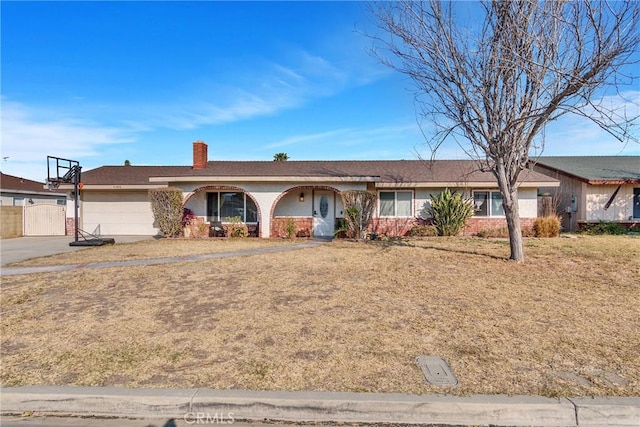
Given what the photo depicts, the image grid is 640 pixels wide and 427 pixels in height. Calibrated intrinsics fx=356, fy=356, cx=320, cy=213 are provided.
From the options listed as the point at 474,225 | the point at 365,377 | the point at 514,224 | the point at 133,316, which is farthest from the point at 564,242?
the point at 133,316

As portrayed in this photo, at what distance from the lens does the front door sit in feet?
55.3

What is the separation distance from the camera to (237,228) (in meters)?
16.2

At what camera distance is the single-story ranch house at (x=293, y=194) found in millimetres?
15844

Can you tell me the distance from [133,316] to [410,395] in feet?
14.2

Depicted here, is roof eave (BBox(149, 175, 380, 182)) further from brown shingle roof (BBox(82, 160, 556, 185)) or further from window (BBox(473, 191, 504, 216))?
window (BBox(473, 191, 504, 216))

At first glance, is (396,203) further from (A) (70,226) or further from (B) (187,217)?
(A) (70,226)

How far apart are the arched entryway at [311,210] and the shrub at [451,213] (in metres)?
4.50

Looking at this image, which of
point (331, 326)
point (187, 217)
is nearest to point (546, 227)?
point (331, 326)

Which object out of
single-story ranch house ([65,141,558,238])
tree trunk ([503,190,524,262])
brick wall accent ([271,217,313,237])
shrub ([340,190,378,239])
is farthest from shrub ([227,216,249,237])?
tree trunk ([503,190,524,262])

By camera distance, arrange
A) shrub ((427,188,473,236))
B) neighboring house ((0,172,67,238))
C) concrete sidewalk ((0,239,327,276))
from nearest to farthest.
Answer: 1. concrete sidewalk ((0,239,327,276))
2. shrub ((427,188,473,236))
3. neighboring house ((0,172,67,238))

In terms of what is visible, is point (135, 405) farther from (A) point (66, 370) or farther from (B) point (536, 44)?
(B) point (536, 44)

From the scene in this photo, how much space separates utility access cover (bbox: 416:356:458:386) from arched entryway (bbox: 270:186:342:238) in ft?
41.8

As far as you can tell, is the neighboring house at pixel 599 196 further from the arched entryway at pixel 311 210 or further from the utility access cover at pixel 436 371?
the utility access cover at pixel 436 371

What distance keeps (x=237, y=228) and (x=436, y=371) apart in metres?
13.5
